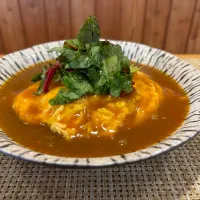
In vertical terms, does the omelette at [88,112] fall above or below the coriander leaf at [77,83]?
below

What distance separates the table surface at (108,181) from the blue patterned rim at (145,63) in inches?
6.5

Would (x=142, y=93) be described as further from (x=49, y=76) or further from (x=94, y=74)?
(x=49, y=76)

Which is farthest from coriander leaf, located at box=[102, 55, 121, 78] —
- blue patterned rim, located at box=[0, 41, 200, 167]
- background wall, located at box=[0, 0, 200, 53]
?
background wall, located at box=[0, 0, 200, 53]

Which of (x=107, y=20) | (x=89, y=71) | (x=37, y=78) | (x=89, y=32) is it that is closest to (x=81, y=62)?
(x=89, y=71)

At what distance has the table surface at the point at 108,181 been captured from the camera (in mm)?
1196

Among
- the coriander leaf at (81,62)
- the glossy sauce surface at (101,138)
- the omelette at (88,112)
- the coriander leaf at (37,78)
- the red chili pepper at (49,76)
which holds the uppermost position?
the coriander leaf at (81,62)

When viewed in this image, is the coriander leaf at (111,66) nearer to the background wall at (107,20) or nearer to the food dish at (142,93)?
the food dish at (142,93)

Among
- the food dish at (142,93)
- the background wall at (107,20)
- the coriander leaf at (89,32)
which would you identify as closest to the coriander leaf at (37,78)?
the food dish at (142,93)

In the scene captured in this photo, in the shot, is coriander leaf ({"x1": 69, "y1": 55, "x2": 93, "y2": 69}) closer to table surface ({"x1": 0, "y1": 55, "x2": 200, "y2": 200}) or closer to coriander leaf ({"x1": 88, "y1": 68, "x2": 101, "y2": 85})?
coriander leaf ({"x1": 88, "y1": 68, "x2": 101, "y2": 85})

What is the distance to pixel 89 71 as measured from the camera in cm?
146

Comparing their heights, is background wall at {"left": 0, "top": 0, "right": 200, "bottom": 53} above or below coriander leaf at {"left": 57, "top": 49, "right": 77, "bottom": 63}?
below

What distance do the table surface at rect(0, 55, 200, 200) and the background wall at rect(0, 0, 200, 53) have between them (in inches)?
70.2

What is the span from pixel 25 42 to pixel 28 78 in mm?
1262

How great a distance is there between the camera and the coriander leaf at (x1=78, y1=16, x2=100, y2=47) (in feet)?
5.05
